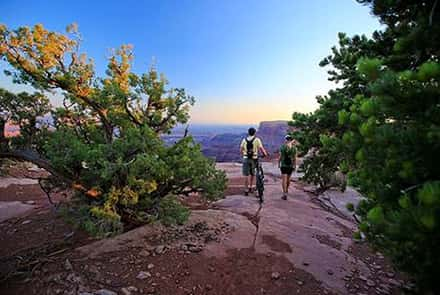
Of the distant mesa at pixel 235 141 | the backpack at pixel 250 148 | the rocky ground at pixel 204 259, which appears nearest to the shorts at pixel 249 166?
the backpack at pixel 250 148

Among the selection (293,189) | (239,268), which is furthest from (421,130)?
(293,189)

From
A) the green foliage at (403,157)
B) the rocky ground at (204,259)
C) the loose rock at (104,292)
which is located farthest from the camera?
the rocky ground at (204,259)

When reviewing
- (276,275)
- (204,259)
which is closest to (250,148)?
(204,259)

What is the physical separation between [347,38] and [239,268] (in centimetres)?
409

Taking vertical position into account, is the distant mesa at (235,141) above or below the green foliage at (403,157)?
below

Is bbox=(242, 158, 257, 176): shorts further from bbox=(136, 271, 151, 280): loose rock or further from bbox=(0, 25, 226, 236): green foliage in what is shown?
bbox=(136, 271, 151, 280): loose rock

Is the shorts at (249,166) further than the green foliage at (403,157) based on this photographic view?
Yes

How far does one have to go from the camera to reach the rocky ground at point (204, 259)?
398 centimetres

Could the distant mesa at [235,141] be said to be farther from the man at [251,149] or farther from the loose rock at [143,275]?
the loose rock at [143,275]

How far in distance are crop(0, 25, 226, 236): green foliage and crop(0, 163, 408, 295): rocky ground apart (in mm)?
603

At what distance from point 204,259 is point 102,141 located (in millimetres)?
3183

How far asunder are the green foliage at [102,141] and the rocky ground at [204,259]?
60 centimetres

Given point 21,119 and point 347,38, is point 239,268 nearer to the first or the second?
point 347,38

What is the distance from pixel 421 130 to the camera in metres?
1.72
